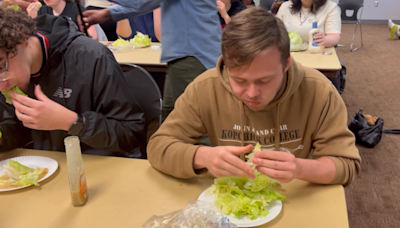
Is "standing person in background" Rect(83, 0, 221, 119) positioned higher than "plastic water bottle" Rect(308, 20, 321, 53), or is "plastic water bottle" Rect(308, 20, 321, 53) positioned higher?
"standing person in background" Rect(83, 0, 221, 119)

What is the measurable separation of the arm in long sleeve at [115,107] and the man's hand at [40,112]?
191 mm

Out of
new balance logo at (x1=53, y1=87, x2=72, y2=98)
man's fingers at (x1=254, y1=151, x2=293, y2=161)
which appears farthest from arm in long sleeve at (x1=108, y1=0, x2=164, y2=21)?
man's fingers at (x1=254, y1=151, x2=293, y2=161)

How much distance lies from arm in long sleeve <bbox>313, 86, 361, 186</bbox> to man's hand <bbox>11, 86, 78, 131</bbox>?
97cm

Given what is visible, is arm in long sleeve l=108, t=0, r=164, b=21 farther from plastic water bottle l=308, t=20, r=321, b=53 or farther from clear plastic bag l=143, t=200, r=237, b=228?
plastic water bottle l=308, t=20, r=321, b=53

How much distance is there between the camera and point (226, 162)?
1.02m

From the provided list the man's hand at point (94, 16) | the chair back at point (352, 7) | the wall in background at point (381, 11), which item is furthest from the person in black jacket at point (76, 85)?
the wall in background at point (381, 11)

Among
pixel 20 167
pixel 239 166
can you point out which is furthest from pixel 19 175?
pixel 239 166

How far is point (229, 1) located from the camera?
10.8 ft

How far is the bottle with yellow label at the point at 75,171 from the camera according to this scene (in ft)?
3.24

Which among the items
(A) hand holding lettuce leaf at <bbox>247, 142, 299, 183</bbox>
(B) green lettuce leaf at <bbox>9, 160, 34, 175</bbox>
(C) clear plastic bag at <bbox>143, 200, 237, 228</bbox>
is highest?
(A) hand holding lettuce leaf at <bbox>247, 142, 299, 183</bbox>

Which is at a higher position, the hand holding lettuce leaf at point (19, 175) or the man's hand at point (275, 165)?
the man's hand at point (275, 165)

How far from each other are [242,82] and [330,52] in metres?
2.05

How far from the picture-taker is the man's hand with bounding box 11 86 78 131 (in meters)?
1.17

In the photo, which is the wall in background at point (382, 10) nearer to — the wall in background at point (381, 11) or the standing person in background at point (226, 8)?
the wall in background at point (381, 11)
